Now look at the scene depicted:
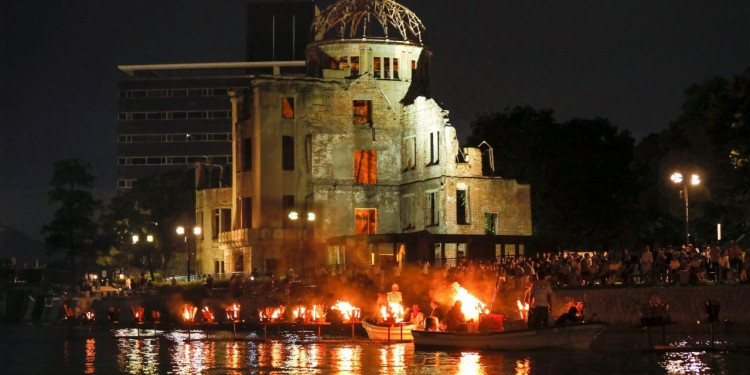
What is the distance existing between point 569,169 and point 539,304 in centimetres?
5198

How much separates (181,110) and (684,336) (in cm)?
14363

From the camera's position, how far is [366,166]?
287ft

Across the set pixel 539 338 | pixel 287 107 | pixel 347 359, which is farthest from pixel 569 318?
pixel 287 107

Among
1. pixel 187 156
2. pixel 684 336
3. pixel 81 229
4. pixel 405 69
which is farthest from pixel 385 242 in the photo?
pixel 187 156

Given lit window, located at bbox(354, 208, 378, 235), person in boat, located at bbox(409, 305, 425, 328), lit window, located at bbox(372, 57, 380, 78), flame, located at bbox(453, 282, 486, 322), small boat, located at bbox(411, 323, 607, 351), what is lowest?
small boat, located at bbox(411, 323, 607, 351)

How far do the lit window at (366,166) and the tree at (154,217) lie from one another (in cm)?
2993

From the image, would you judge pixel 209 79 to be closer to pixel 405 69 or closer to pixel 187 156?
pixel 187 156

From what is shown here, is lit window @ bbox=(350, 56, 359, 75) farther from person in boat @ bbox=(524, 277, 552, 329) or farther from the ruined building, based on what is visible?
person in boat @ bbox=(524, 277, 552, 329)

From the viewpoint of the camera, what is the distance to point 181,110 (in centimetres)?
18262

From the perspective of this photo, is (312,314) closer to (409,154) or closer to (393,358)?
(393,358)

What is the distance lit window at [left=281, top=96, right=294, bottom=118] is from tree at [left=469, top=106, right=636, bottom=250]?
1669cm

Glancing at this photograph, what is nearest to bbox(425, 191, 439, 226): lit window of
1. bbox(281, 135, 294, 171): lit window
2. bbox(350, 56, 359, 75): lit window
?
bbox(281, 135, 294, 171): lit window

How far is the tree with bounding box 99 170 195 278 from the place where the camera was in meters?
115

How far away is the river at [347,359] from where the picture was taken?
35625 millimetres
